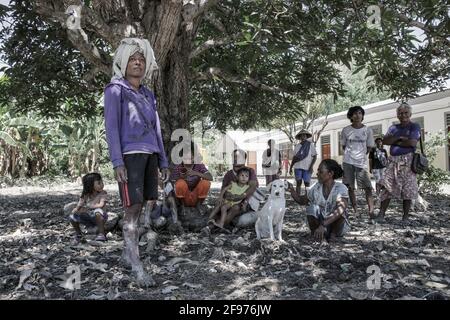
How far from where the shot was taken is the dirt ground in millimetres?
3287

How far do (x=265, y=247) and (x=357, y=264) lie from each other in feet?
3.32

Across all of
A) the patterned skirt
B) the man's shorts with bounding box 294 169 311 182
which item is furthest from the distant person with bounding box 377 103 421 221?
the man's shorts with bounding box 294 169 311 182

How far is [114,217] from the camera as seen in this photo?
230 inches

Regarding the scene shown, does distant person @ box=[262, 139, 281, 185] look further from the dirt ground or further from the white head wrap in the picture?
the white head wrap

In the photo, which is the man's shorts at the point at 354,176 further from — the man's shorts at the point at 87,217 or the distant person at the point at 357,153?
the man's shorts at the point at 87,217

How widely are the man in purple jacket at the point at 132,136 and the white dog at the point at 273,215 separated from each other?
1713mm

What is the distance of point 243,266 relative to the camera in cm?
397

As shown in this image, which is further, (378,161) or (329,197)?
(378,161)

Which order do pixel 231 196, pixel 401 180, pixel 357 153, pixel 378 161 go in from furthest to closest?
pixel 378 161, pixel 357 153, pixel 401 180, pixel 231 196

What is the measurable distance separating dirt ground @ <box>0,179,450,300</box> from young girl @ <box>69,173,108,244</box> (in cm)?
19

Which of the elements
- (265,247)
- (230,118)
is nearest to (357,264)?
(265,247)

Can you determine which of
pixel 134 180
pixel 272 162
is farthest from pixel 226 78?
pixel 134 180

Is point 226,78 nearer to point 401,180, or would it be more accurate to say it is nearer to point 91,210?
point 401,180

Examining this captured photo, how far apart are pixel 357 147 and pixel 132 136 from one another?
169 inches
